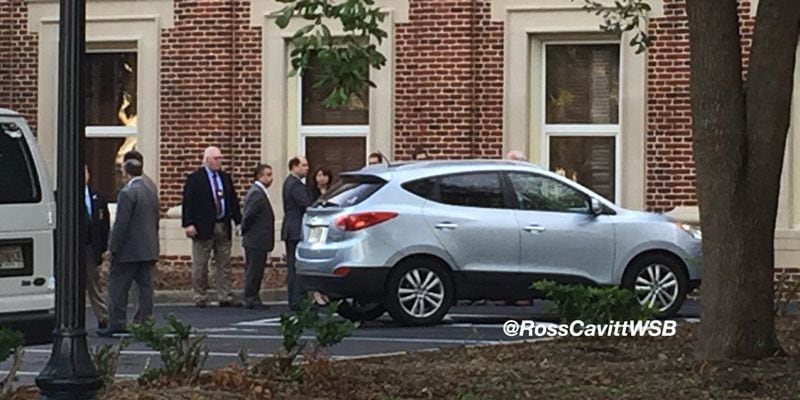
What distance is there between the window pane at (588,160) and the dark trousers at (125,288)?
7.95 metres

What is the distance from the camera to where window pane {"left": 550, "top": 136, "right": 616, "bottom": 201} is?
906 inches

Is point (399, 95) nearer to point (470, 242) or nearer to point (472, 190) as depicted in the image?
point (472, 190)

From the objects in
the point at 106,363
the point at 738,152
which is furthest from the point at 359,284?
the point at 106,363

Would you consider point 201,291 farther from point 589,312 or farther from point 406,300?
point 589,312

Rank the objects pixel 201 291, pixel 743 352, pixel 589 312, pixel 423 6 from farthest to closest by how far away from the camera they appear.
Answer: pixel 423 6 < pixel 201 291 < pixel 589 312 < pixel 743 352

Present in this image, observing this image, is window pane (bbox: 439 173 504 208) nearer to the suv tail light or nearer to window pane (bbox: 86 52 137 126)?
the suv tail light

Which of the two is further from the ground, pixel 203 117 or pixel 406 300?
pixel 203 117

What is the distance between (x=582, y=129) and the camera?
23078 millimetres

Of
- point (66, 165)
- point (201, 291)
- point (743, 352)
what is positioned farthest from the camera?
point (201, 291)

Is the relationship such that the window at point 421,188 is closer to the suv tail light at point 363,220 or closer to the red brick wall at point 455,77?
the suv tail light at point 363,220

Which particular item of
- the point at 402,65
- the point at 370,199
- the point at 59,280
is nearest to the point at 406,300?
the point at 370,199

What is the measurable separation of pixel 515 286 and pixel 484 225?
0.68 m

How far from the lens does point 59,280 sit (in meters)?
7.96

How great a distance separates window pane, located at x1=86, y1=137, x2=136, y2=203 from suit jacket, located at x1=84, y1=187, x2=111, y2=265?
691 centimetres
